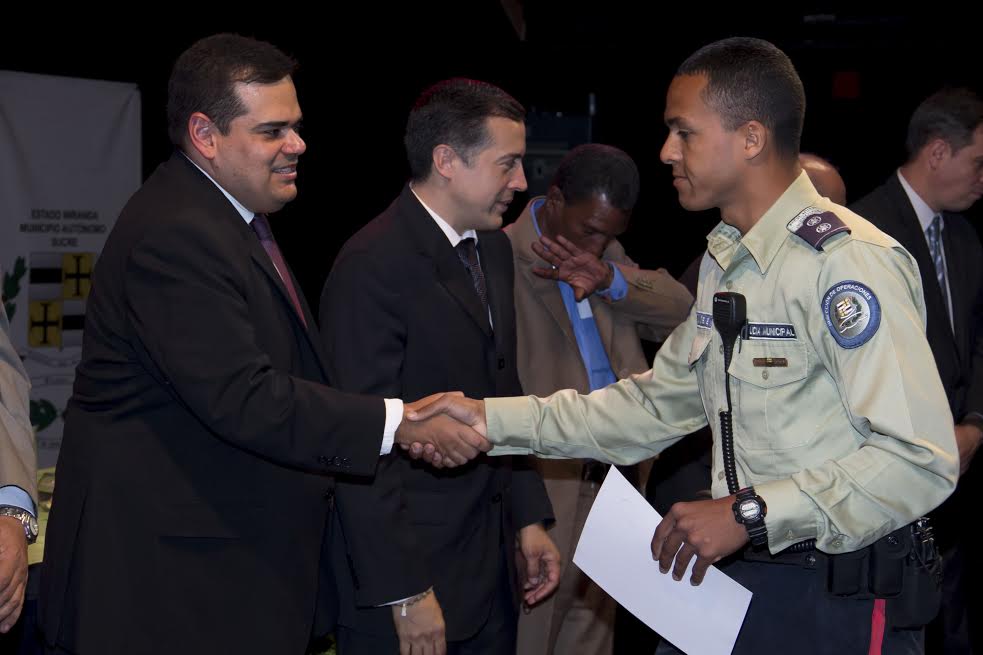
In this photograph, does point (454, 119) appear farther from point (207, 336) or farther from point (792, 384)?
point (792, 384)

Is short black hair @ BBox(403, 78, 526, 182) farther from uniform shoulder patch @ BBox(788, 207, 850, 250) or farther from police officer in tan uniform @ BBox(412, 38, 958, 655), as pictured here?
uniform shoulder patch @ BBox(788, 207, 850, 250)

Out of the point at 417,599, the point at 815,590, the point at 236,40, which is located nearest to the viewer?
the point at 815,590

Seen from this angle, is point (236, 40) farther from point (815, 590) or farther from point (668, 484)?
point (668, 484)

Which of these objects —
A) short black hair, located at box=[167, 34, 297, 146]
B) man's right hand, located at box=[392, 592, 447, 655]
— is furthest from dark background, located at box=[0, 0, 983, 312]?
man's right hand, located at box=[392, 592, 447, 655]

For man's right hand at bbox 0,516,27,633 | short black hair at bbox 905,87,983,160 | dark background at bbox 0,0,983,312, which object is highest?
dark background at bbox 0,0,983,312

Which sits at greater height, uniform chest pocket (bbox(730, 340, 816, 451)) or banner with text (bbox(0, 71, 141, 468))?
banner with text (bbox(0, 71, 141, 468))

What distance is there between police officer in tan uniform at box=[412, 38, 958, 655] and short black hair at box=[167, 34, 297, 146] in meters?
0.90

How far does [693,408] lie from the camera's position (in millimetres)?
2400

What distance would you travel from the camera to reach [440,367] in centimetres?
265

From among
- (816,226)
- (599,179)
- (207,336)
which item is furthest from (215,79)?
(599,179)

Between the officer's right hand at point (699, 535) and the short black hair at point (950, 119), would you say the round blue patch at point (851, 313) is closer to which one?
the officer's right hand at point (699, 535)

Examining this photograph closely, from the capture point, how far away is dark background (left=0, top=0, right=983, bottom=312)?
195 inches

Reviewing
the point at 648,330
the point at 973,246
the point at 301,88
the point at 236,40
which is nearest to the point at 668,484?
the point at 648,330

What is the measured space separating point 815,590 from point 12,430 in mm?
1751
